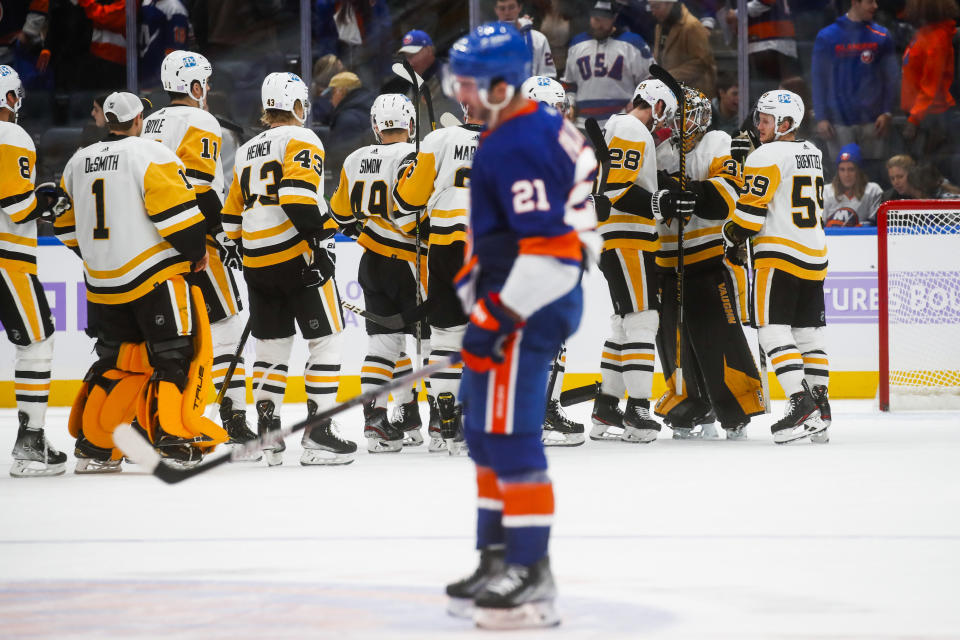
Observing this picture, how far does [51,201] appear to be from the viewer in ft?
17.0

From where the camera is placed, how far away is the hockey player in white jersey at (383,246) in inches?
235

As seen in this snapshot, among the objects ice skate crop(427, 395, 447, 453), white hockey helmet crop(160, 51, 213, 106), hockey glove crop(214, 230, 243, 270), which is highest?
white hockey helmet crop(160, 51, 213, 106)

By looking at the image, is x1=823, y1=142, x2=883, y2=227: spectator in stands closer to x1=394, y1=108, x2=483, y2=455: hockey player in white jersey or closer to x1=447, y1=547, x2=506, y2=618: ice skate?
x1=394, y1=108, x2=483, y2=455: hockey player in white jersey

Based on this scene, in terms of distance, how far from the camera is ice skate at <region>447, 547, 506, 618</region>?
278cm

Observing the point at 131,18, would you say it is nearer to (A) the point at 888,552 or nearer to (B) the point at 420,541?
(B) the point at 420,541

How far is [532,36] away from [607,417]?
11.3ft

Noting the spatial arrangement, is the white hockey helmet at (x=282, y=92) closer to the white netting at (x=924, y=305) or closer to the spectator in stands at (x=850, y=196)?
the white netting at (x=924, y=305)

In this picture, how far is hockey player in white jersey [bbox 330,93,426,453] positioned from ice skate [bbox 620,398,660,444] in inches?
39.8

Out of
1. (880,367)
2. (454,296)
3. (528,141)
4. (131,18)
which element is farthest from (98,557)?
(131,18)

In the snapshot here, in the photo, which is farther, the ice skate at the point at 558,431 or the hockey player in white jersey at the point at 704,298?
the hockey player in white jersey at the point at 704,298

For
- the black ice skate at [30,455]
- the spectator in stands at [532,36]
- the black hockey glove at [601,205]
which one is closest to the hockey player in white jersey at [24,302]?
the black ice skate at [30,455]

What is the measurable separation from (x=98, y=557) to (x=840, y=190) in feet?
20.2

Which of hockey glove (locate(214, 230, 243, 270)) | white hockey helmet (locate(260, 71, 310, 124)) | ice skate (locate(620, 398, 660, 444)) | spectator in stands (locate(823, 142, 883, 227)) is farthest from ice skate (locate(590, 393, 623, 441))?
spectator in stands (locate(823, 142, 883, 227))

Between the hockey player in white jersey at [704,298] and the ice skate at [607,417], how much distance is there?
0.89 feet
